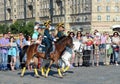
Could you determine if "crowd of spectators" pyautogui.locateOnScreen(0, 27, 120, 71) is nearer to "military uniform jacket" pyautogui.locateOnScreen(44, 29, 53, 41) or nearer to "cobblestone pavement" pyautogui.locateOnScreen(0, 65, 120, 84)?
"cobblestone pavement" pyautogui.locateOnScreen(0, 65, 120, 84)

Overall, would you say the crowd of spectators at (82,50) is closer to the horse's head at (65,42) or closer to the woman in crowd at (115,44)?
the woman in crowd at (115,44)

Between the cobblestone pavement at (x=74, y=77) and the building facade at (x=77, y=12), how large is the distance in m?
85.2

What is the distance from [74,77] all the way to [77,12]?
95.3 meters

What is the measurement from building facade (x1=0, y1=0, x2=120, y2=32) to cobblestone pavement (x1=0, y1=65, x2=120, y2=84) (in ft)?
280

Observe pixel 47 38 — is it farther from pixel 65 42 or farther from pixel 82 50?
pixel 82 50

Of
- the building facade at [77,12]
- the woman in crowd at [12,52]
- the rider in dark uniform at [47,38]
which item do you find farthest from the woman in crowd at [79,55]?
the building facade at [77,12]

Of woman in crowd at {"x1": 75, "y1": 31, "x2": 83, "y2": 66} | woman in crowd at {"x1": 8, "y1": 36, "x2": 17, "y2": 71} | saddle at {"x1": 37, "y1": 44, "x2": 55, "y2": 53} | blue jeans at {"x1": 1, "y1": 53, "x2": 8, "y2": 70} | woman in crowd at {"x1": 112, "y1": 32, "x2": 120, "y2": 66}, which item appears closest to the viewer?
saddle at {"x1": 37, "y1": 44, "x2": 55, "y2": 53}

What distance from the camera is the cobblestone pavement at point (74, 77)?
2062cm

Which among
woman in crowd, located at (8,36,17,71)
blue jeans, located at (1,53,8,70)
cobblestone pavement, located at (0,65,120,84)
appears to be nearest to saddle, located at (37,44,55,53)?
cobblestone pavement, located at (0,65,120,84)

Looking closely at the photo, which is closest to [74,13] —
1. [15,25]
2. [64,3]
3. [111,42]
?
[64,3]

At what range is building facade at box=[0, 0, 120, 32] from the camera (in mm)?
110812

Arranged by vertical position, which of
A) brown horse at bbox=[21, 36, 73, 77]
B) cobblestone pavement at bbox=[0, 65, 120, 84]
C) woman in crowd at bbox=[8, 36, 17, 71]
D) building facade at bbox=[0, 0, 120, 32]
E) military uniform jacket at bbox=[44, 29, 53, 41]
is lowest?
building facade at bbox=[0, 0, 120, 32]

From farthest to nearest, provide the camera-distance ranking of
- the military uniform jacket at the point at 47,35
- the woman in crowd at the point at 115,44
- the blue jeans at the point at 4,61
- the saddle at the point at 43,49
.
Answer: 1. the woman in crowd at the point at 115,44
2. the blue jeans at the point at 4,61
3. the saddle at the point at 43,49
4. the military uniform jacket at the point at 47,35

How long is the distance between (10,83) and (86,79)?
10.6 feet
